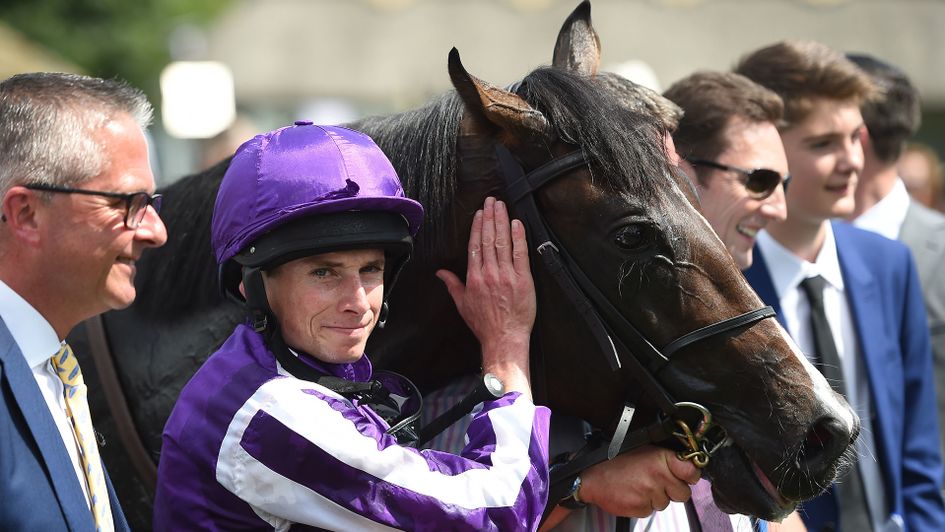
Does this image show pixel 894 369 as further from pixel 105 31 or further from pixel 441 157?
pixel 105 31

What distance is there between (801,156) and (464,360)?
2.32m

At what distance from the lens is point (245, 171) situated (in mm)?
2408

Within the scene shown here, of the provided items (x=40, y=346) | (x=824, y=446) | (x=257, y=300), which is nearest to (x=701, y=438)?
(x=824, y=446)

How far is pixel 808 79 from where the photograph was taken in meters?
4.48

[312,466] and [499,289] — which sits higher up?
[499,289]

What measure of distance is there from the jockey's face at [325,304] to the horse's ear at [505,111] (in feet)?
1.74

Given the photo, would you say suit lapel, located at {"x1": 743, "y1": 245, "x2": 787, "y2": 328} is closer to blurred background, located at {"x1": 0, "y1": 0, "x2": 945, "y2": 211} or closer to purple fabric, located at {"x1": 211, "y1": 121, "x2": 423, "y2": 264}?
purple fabric, located at {"x1": 211, "y1": 121, "x2": 423, "y2": 264}

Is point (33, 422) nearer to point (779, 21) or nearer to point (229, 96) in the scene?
point (229, 96)

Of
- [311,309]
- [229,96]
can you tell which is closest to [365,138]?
[311,309]

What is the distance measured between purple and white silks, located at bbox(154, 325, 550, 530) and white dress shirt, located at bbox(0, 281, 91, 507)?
0.23 metres

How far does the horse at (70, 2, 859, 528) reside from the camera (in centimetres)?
254

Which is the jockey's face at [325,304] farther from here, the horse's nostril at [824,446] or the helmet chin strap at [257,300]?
the horse's nostril at [824,446]

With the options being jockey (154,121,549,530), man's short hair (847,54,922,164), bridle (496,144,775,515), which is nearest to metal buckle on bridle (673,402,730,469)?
bridle (496,144,775,515)

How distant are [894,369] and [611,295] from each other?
2.06 metres
